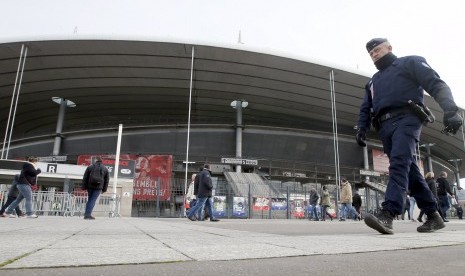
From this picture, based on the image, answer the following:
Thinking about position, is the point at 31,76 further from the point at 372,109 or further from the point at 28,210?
the point at 372,109

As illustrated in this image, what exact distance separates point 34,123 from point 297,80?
81.8ft

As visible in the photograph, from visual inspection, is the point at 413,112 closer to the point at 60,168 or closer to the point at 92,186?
the point at 92,186

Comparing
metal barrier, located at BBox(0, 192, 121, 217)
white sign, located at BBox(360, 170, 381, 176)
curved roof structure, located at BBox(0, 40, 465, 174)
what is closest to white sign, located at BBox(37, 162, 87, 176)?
metal barrier, located at BBox(0, 192, 121, 217)

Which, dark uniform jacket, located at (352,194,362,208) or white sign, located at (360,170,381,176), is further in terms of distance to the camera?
white sign, located at (360,170,381,176)

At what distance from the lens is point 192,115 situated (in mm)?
33438

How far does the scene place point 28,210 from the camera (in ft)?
30.1

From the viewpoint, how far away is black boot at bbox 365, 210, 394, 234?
128 inches

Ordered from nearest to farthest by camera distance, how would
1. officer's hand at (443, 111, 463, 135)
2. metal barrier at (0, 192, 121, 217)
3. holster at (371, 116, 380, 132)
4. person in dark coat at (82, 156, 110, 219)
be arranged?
officer's hand at (443, 111, 463, 135) < holster at (371, 116, 380, 132) < person in dark coat at (82, 156, 110, 219) < metal barrier at (0, 192, 121, 217)

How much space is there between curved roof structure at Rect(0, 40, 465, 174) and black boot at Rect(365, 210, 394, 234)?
19934 mm

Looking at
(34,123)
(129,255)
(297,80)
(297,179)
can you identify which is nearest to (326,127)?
(297,179)

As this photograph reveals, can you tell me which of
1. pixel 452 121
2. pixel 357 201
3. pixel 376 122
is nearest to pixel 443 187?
pixel 357 201

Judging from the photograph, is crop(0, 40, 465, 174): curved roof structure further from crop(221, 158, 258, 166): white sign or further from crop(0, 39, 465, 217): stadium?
crop(221, 158, 258, 166): white sign

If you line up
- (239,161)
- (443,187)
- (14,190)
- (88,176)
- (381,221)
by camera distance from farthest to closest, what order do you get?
(239,161), (443,187), (14,190), (88,176), (381,221)

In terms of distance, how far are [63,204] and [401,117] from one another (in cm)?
1275
